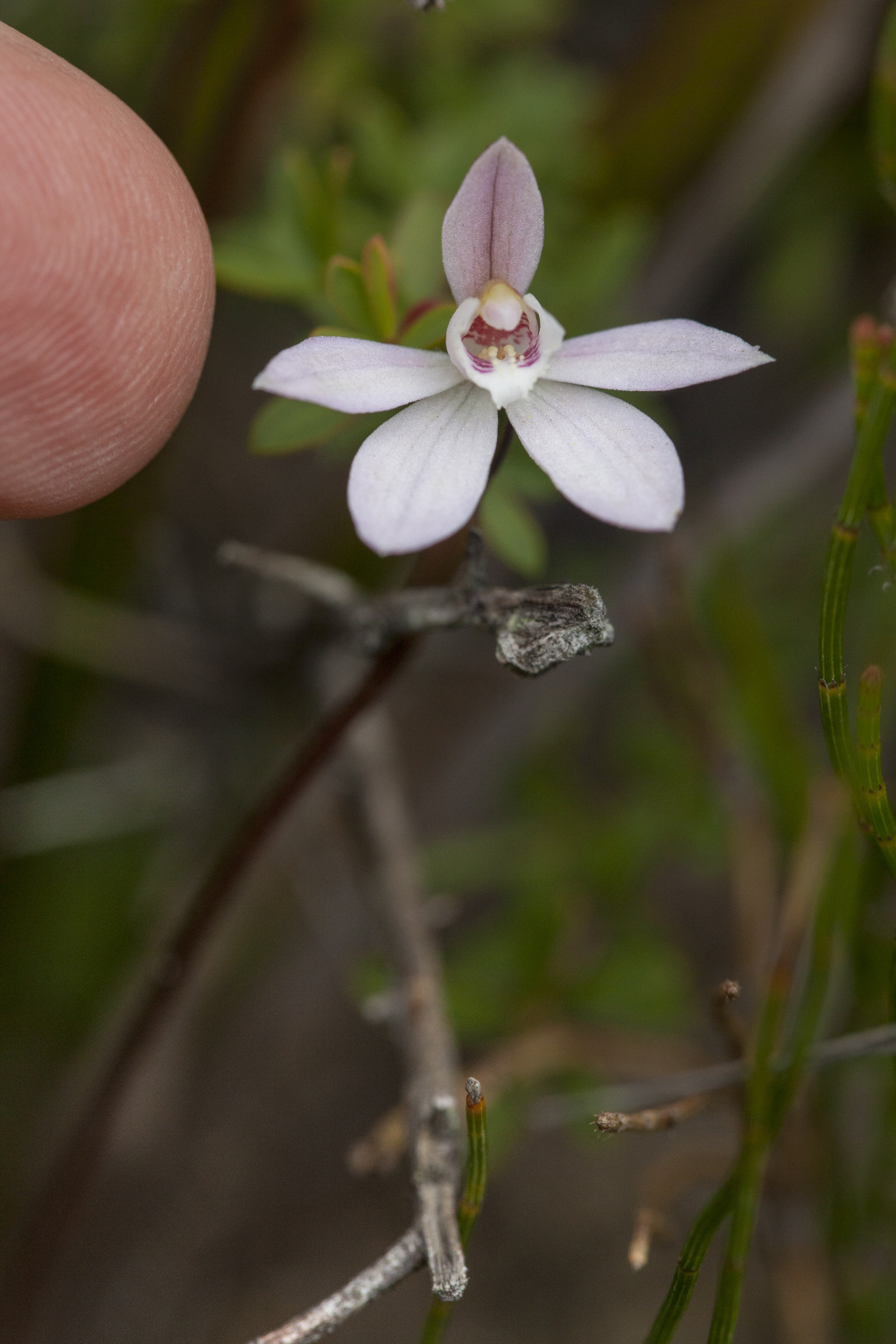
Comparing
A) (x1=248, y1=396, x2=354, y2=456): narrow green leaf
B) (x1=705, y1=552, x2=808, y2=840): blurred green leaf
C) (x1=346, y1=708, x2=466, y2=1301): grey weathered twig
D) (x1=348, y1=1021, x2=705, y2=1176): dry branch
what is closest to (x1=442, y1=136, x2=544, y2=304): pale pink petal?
(x1=248, y1=396, x2=354, y2=456): narrow green leaf

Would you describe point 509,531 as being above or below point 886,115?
below

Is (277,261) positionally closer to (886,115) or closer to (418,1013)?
(886,115)

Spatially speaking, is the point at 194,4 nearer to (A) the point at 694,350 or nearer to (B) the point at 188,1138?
(A) the point at 694,350

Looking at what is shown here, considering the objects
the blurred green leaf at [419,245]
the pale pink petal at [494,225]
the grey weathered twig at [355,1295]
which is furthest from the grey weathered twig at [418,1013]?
the pale pink petal at [494,225]

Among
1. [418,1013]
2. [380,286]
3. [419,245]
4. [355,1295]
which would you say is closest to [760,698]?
[418,1013]

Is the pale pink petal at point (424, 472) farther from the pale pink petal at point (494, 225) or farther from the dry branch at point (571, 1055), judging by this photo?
the dry branch at point (571, 1055)
